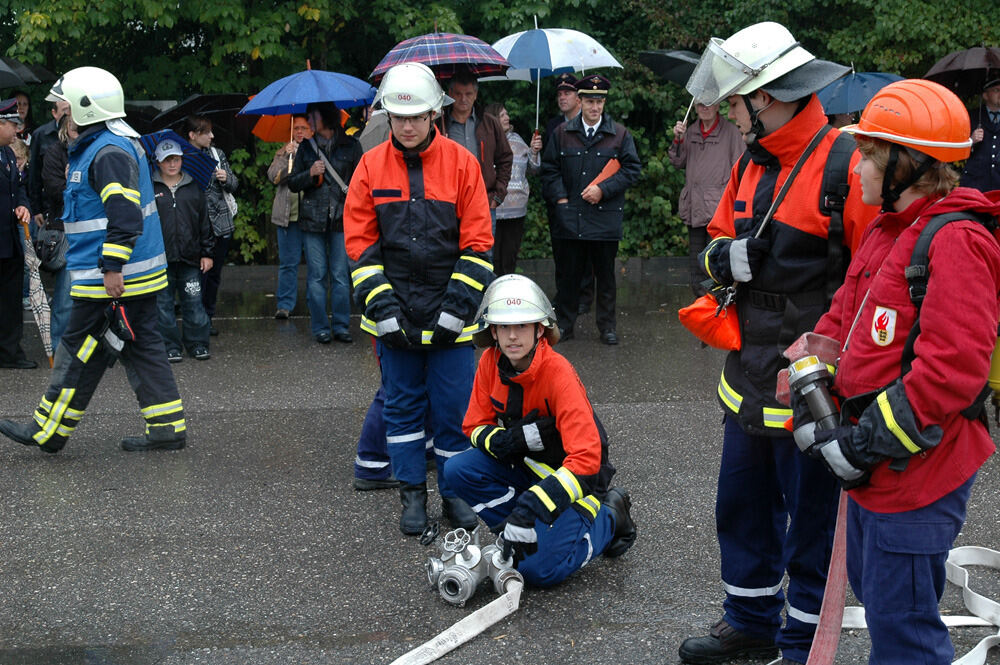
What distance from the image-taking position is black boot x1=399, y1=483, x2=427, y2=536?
519cm

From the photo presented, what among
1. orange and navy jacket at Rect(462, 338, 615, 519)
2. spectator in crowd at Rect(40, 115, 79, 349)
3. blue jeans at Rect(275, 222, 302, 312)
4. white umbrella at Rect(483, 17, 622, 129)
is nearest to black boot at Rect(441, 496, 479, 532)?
orange and navy jacket at Rect(462, 338, 615, 519)

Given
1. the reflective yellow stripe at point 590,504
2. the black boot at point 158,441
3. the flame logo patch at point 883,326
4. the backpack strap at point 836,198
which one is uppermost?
the backpack strap at point 836,198

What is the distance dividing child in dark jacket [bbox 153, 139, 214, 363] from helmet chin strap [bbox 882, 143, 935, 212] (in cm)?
663

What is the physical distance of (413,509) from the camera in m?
5.26

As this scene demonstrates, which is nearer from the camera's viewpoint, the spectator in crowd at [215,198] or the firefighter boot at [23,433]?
the firefighter boot at [23,433]

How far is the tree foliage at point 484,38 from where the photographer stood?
38.5 ft

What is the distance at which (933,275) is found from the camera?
9.30ft

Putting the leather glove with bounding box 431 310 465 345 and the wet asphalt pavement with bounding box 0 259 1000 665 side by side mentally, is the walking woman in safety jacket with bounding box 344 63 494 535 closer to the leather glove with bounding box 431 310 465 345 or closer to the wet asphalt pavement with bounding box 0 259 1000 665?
the leather glove with bounding box 431 310 465 345

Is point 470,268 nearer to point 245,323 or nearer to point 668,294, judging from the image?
point 245,323

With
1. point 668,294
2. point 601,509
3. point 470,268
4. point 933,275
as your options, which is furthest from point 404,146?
point 668,294

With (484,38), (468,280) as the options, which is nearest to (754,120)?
(468,280)

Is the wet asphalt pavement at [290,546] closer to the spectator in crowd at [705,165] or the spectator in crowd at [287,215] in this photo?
the spectator in crowd at [705,165]

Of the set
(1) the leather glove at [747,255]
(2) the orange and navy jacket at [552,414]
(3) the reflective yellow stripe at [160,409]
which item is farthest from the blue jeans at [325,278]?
(1) the leather glove at [747,255]

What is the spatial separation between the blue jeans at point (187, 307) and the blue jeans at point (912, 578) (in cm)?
667
